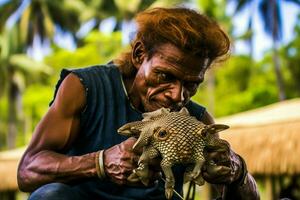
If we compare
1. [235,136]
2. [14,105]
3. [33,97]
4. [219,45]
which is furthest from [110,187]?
[14,105]

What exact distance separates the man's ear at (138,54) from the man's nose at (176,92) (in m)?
0.24

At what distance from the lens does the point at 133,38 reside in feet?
8.23

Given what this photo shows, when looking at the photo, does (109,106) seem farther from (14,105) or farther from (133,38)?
(14,105)

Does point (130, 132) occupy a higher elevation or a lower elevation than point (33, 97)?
higher

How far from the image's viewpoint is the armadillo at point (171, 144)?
1887 mm

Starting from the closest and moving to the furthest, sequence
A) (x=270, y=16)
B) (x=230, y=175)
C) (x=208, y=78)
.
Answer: (x=230, y=175)
(x=208, y=78)
(x=270, y=16)

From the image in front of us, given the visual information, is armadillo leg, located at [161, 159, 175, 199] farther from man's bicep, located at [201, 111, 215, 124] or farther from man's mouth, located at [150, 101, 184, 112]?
man's bicep, located at [201, 111, 215, 124]

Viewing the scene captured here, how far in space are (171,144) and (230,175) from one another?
31 cm

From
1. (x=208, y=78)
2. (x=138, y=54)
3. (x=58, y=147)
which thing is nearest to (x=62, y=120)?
(x=58, y=147)

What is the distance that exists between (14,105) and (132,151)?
30.5 metres

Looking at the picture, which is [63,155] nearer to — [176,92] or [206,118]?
[176,92]

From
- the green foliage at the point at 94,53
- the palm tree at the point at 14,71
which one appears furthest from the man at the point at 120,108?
the palm tree at the point at 14,71

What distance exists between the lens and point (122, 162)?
1.99m

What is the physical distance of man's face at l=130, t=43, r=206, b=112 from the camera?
2199mm
